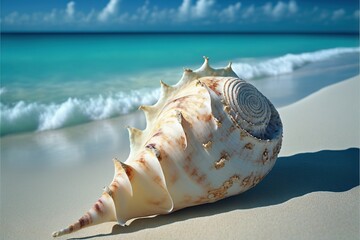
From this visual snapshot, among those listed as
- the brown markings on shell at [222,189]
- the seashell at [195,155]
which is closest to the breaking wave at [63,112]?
the seashell at [195,155]

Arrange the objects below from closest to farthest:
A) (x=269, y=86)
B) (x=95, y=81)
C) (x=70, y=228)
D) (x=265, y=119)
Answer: (x=70, y=228) → (x=265, y=119) → (x=269, y=86) → (x=95, y=81)

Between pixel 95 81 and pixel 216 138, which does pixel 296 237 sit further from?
pixel 95 81

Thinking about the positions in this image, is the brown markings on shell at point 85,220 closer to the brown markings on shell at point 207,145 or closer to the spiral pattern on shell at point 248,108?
the brown markings on shell at point 207,145

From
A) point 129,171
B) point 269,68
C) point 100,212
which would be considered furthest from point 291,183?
point 269,68

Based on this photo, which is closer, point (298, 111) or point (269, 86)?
point (298, 111)

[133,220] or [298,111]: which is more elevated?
[298,111]

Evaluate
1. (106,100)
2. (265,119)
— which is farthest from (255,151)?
(106,100)

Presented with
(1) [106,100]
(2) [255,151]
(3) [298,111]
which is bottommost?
(2) [255,151]
